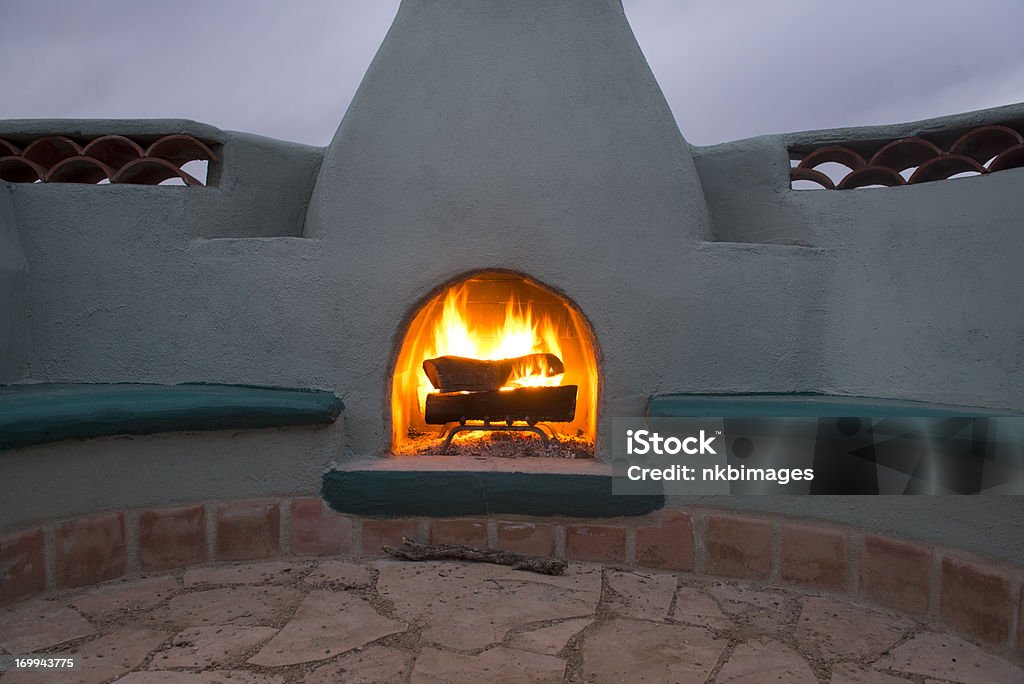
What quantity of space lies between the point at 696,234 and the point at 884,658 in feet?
6.53

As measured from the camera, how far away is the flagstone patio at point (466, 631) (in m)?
2.27

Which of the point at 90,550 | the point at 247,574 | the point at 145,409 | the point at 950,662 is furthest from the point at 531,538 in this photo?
the point at 90,550

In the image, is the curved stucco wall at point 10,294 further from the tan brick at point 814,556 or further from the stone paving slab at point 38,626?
the tan brick at point 814,556

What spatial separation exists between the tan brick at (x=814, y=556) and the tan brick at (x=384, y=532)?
1665mm

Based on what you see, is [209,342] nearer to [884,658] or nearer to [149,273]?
[149,273]

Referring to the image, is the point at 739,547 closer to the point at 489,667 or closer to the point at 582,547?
the point at 582,547

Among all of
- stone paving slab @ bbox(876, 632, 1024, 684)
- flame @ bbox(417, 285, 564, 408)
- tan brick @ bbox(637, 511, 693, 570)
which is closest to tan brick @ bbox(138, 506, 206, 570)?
flame @ bbox(417, 285, 564, 408)

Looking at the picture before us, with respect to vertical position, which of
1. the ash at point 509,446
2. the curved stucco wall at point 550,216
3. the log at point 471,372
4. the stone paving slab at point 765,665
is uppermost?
the curved stucco wall at point 550,216

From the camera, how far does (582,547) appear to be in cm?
323

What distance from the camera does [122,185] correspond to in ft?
12.0

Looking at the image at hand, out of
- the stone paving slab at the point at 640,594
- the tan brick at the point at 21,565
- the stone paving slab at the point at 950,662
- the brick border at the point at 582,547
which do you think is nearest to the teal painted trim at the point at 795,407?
the brick border at the point at 582,547

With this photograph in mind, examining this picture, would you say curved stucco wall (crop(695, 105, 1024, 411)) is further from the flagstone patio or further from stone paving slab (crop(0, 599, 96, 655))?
stone paving slab (crop(0, 599, 96, 655))

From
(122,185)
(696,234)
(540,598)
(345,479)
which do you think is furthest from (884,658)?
(122,185)

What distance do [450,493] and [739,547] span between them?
131 cm
